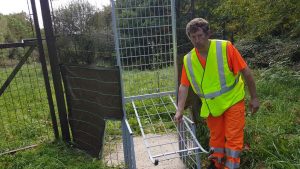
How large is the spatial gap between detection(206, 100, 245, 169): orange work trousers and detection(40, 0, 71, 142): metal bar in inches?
90.5

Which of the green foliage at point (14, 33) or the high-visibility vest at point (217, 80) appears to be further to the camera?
the green foliage at point (14, 33)

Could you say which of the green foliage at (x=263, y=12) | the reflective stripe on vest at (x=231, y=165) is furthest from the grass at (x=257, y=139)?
the green foliage at (x=263, y=12)

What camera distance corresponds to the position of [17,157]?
4.45 meters

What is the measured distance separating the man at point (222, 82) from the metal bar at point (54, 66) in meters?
2.01

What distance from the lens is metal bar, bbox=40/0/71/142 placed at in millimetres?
4184

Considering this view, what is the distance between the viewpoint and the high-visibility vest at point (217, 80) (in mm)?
3174

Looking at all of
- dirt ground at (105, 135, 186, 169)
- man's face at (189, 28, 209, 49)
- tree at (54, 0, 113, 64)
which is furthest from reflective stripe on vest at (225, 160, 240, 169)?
tree at (54, 0, 113, 64)

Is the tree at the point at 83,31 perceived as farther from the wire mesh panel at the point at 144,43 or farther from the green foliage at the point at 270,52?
the green foliage at the point at 270,52

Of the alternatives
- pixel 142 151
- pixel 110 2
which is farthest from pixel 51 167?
pixel 110 2

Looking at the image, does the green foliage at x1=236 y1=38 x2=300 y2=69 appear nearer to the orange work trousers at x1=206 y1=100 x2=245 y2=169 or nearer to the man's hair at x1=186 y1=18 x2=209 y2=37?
the orange work trousers at x1=206 y1=100 x2=245 y2=169

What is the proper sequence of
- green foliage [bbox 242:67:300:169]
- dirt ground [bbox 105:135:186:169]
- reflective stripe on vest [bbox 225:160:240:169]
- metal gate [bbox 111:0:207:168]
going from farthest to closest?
dirt ground [bbox 105:135:186:169] < metal gate [bbox 111:0:207:168] < green foliage [bbox 242:67:300:169] < reflective stripe on vest [bbox 225:160:240:169]

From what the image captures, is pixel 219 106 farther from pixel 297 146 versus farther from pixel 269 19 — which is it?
pixel 269 19

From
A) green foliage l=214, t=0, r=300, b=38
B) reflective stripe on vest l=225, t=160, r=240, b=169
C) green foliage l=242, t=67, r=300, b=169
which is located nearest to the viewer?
reflective stripe on vest l=225, t=160, r=240, b=169

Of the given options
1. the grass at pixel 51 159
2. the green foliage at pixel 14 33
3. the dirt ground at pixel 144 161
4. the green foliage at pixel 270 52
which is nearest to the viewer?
the grass at pixel 51 159
